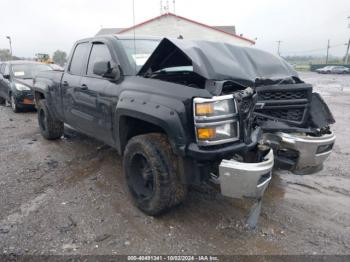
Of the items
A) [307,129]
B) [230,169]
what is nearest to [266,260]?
[230,169]

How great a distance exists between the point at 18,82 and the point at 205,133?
8.57 metres

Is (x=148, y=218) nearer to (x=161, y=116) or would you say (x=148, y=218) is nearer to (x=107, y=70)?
(x=161, y=116)

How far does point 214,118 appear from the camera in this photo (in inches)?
103

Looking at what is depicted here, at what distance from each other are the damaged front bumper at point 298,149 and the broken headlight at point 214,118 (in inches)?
28.2

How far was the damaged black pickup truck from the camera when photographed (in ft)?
8.77

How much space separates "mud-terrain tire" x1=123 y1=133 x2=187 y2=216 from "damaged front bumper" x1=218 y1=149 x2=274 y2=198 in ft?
1.58

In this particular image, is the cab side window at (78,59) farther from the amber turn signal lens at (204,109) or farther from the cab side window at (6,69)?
the cab side window at (6,69)

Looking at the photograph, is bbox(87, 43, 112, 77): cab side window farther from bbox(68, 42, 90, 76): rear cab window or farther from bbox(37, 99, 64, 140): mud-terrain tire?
bbox(37, 99, 64, 140): mud-terrain tire

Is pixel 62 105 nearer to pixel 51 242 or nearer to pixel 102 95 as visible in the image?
pixel 102 95

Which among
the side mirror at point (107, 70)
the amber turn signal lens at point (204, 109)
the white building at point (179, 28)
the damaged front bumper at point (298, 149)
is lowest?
the damaged front bumper at point (298, 149)

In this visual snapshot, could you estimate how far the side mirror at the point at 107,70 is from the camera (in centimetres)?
352

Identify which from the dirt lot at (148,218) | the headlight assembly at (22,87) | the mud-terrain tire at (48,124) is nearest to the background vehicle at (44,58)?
the headlight assembly at (22,87)

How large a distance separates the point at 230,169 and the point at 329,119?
1.74 meters

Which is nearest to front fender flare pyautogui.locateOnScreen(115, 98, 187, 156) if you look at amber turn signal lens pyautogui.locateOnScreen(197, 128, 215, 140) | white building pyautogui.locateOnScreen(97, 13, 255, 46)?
amber turn signal lens pyautogui.locateOnScreen(197, 128, 215, 140)
